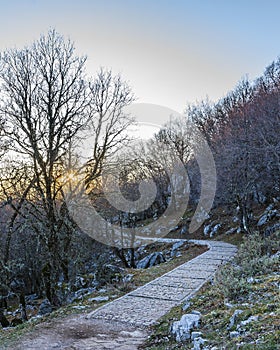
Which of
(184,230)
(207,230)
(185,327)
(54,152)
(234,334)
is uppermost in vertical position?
(54,152)

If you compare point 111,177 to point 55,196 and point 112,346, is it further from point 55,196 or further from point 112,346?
point 112,346

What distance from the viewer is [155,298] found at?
9.15 m

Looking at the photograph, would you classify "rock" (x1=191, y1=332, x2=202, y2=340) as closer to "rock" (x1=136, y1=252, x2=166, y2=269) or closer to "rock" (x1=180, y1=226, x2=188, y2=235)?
"rock" (x1=136, y1=252, x2=166, y2=269)

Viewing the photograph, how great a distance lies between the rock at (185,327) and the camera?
536 cm

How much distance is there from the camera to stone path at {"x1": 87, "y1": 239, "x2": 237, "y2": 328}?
7625 millimetres

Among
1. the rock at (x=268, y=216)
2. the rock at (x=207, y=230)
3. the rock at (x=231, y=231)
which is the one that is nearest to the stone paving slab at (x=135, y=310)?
the rock at (x=268, y=216)

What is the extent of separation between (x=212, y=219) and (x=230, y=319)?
23717 millimetres

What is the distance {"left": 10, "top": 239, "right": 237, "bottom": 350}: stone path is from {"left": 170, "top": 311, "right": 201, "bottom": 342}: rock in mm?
774

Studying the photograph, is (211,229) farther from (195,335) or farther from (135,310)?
(195,335)

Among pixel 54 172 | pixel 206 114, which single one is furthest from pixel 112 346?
pixel 206 114

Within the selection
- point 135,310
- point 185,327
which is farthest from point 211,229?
point 185,327

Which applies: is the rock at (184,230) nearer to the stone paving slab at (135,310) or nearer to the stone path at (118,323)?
the stone path at (118,323)

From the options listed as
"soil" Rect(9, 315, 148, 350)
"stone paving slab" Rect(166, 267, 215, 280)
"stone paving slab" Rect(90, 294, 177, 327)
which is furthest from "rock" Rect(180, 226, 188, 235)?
"soil" Rect(9, 315, 148, 350)

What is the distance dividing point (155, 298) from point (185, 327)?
3745 millimetres
